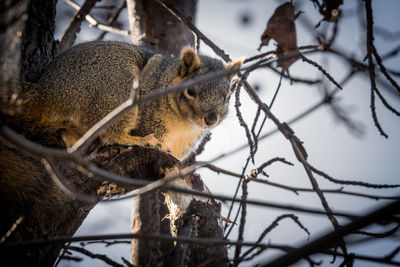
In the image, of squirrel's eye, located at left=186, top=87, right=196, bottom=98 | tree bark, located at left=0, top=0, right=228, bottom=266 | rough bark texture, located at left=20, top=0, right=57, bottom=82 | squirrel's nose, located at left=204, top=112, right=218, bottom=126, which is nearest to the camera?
tree bark, located at left=0, top=0, right=228, bottom=266

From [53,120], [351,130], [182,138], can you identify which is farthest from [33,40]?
[351,130]

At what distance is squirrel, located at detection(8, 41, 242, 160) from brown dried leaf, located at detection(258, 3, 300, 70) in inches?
24.4

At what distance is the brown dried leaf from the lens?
1.80 m

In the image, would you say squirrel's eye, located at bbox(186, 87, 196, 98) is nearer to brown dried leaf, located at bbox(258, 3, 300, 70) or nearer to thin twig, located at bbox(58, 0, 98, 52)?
brown dried leaf, located at bbox(258, 3, 300, 70)

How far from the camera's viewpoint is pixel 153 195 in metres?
1.61

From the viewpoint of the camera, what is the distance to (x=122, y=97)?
95.5 inches

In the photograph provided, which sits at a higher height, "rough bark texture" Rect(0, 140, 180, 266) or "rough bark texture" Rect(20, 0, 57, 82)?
"rough bark texture" Rect(20, 0, 57, 82)

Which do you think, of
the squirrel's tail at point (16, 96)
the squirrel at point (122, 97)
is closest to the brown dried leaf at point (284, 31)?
the squirrel at point (122, 97)

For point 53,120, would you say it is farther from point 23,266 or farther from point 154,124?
point 23,266

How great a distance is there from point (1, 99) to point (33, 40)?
654 millimetres

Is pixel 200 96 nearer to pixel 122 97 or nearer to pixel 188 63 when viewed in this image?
pixel 188 63

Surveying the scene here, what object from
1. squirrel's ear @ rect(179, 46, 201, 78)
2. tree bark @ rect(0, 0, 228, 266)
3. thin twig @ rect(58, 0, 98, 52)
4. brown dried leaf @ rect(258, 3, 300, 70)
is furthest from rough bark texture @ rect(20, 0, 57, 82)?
brown dried leaf @ rect(258, 3, 300, 70)

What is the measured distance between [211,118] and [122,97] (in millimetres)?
753

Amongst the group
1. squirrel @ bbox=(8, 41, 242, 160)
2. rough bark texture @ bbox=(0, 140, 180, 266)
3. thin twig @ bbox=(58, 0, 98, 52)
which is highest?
thin twig @ bbox=(58, 0, 98, 52)
